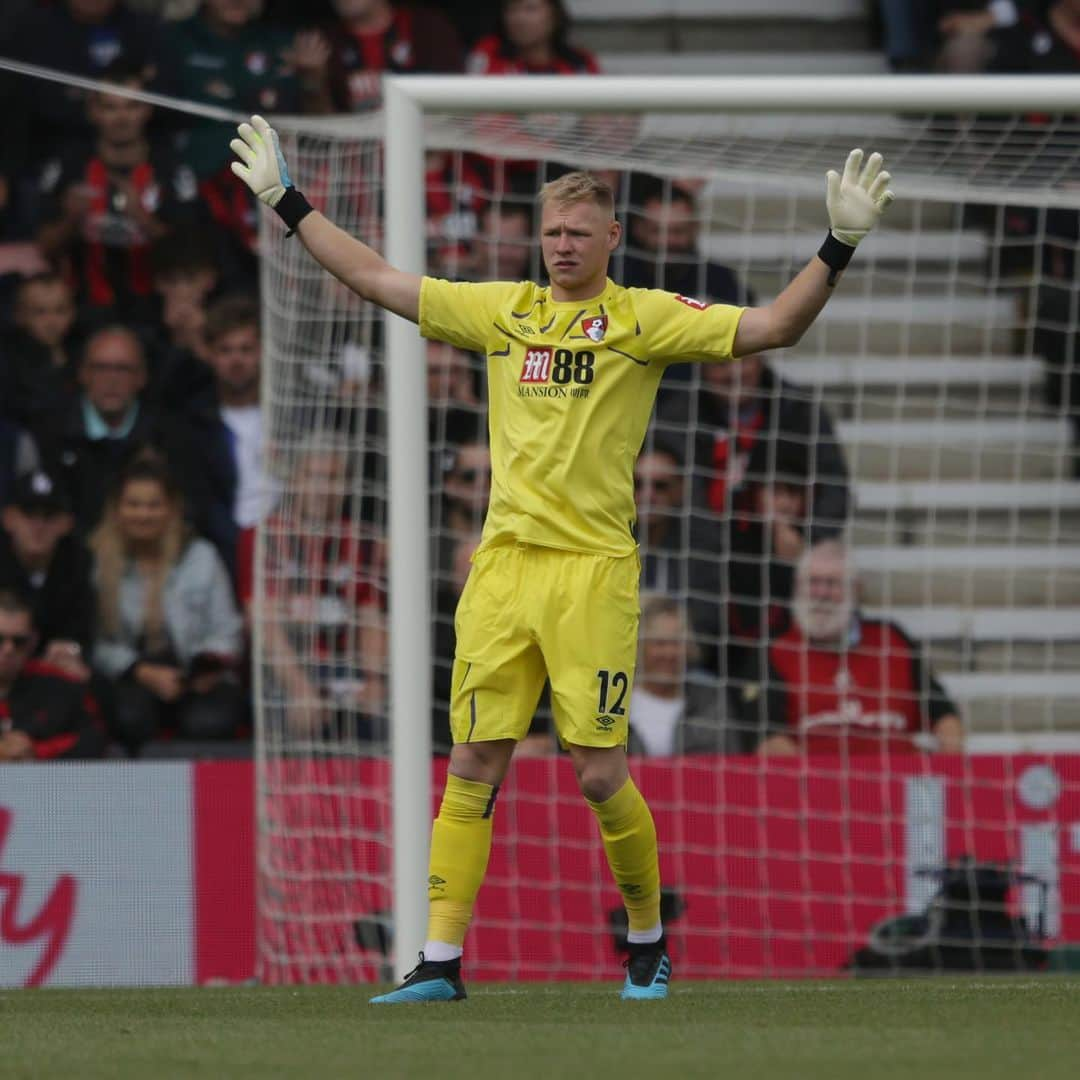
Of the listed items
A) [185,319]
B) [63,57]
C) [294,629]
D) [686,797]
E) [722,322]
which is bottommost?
[686,797]

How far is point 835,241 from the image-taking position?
205 inches

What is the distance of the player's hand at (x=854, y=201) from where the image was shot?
521 centimetres

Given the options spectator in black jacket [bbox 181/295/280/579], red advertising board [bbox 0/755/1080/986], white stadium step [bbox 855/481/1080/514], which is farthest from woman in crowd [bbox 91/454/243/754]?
white stadium step [bbox 855/481/1080/514]

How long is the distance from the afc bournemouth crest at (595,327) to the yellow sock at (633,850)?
3.53 ft

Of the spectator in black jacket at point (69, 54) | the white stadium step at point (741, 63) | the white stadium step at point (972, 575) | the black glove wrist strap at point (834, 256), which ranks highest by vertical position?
the white stadium step at point (741, 63)

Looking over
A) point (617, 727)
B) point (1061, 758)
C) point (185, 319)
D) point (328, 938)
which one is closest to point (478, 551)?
point (617, 727)

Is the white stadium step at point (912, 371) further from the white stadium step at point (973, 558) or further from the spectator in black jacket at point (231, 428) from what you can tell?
the spectator in black jacket at point (231, 428)

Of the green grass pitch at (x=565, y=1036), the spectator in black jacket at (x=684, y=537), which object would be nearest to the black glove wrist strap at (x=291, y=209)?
Result: the green grass pitch at (x=565, y=1036)

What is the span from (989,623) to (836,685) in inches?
40.8

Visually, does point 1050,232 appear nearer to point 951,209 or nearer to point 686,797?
point 951,209

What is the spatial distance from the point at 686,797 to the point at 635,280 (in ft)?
7.30

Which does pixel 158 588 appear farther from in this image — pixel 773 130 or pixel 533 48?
pixel 533 48

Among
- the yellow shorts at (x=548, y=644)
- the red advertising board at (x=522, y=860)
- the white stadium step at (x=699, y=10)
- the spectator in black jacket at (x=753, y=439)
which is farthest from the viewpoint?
the white stadium step at (x=699, y=10)

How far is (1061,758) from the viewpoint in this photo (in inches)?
324
